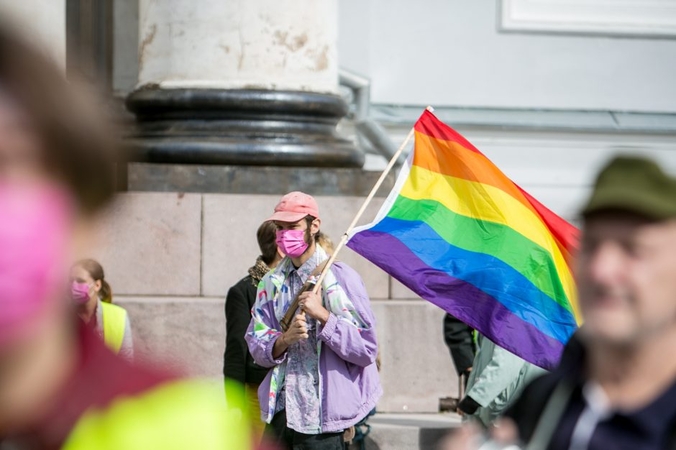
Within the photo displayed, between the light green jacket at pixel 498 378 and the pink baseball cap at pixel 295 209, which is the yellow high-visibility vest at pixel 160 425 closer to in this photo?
the pink baseball cap at pixel 295 209

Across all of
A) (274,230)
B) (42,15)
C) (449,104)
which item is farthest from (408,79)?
(274,230)

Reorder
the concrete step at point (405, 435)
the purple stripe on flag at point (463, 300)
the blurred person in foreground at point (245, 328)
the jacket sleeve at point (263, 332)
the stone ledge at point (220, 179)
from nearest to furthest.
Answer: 1. the purple stripe on flag at point (463, 300)
2. the jacket sleeve at point (263, 332)
3. the blurred person in foreground at point (245, 328)
4. the concrete step at point (405, 435)
5. the stone ledge at point (220, 179)

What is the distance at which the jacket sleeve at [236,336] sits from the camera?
701 centimetres

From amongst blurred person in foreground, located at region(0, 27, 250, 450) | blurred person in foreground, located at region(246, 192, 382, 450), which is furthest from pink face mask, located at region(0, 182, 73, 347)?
blurred person in foreground, located at region(246, 192, 382, 450)

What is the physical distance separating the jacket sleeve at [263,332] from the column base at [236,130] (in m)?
2.32

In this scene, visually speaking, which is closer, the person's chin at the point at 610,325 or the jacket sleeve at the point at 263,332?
the person's chin at the point at 610,325

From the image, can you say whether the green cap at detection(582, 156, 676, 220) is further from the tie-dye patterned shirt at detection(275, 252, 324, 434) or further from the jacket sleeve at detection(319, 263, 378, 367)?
the tie-dye patterned shirt at detection(275, 252, 324, 434)

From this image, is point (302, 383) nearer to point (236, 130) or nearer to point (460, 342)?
point (460, 342)

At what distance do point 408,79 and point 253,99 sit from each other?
3004 millimetres

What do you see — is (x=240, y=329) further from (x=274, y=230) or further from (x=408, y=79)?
(x=408, y=79)

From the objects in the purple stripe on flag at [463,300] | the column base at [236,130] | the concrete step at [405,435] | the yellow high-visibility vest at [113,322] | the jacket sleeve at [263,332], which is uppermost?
the column base at [236,130]

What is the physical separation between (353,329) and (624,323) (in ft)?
13.7

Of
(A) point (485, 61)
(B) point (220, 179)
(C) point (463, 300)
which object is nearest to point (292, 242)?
(C) point (463, 300)

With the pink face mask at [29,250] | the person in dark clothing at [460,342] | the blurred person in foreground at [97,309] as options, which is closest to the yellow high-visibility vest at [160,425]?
the pink face mask at [29,250]
